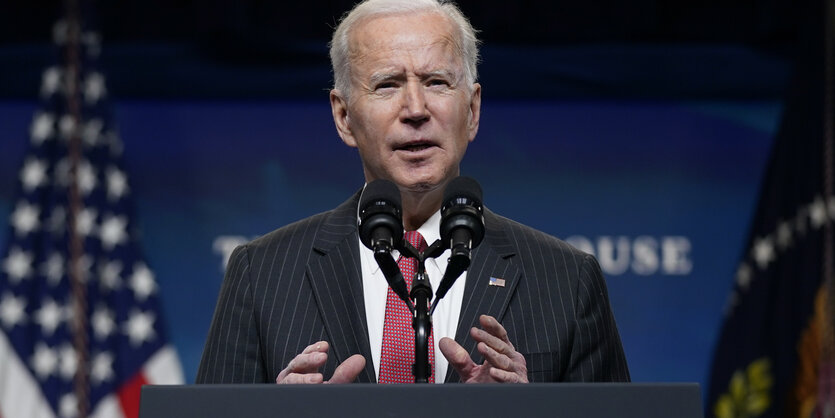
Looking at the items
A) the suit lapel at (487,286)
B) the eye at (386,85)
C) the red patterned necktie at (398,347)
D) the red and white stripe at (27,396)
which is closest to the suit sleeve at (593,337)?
the suit lapel at (487,286)

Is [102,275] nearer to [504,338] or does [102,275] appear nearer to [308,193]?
[308,193]

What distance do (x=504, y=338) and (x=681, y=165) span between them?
304 centimetres

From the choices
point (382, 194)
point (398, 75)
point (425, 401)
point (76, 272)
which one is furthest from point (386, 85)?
point (76, 272)

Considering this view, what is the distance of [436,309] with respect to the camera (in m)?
2.02

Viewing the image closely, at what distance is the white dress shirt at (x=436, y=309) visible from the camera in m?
1.97

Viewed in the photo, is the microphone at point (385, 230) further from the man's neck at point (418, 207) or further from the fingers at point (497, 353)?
the man's neck at point (418, 207)

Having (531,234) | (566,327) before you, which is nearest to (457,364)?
(566,327)

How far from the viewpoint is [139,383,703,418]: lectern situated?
4.19 feet

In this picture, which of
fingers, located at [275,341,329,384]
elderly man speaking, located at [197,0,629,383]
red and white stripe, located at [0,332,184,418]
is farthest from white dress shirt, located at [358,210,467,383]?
red and white stripe, located at [0,332,184,418]

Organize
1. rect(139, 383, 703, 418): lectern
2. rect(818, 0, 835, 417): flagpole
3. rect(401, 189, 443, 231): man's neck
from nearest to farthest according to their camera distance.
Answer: rect(139, 383, 703, 418): lectern → rect(401, 189, 443, 231): man's neck → rect(818, 0, 835, 417): flagpole

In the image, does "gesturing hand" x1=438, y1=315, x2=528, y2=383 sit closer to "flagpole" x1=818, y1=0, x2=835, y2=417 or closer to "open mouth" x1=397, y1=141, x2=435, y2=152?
"open mouth" x1=397, y1=141, x2=435, y2=152

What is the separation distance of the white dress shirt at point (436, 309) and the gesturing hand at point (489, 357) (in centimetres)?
32

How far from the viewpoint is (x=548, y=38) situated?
4324mm

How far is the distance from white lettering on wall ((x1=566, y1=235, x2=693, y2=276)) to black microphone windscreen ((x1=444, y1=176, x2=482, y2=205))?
280 centimetres
